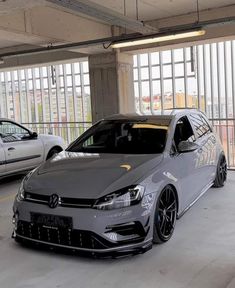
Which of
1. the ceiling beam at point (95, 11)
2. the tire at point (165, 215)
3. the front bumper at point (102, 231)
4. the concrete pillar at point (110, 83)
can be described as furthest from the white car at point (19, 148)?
the tire at point (165, 215)

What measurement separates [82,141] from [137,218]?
1883 millimetres

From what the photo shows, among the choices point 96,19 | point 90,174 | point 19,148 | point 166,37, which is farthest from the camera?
point 19,148

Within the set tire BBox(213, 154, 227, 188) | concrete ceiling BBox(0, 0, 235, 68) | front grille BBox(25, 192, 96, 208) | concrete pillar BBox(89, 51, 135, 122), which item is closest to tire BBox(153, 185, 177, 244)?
front grille BBox(25, 192, 96, 208)

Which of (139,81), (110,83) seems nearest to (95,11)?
(110,83)

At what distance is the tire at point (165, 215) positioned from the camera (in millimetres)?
3947

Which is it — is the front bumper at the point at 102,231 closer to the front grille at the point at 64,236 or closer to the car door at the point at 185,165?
the front grille at the point at 64,236

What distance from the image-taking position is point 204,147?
558 centimetres

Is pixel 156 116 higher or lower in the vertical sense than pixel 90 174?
higher

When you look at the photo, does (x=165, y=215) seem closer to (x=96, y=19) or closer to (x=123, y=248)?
(x=123, y=248)

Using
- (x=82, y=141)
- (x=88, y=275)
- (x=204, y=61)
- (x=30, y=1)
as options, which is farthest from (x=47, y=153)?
(x=204, y=61)

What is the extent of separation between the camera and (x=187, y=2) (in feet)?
23.6

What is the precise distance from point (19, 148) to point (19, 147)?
0.02m

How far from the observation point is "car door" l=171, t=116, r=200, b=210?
4566mm

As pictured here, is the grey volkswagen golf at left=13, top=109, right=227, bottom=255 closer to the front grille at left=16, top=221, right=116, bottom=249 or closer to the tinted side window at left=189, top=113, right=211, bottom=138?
the front grille at left=16, top=221, right=116, bottom=249
